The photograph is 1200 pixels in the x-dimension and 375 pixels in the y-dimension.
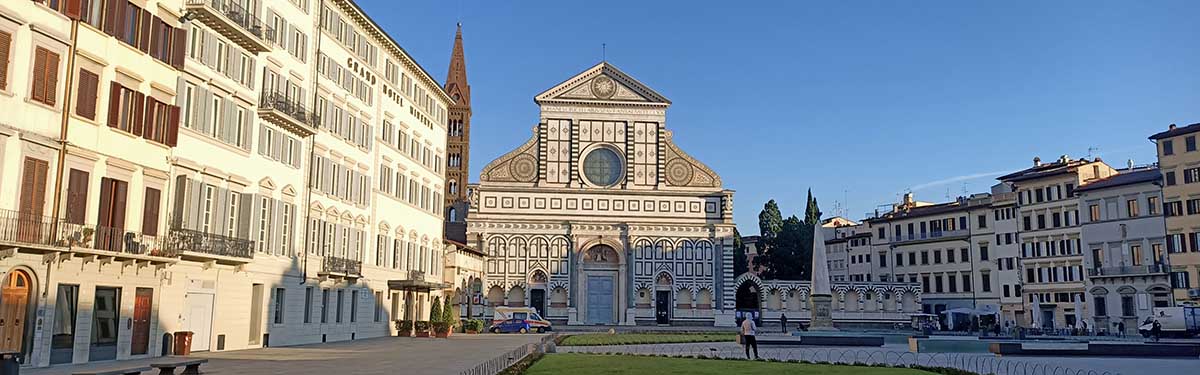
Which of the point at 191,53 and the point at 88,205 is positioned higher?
the point at 191,53

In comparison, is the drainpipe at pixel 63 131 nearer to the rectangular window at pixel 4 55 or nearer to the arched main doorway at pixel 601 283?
the rectangular window at pixel 4 55

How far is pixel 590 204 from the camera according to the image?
74.8 metres

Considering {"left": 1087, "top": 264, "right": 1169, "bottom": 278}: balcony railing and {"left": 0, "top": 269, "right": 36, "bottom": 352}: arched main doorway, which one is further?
{"left": 1087, "top": 264, "right": 1169, "bottom": 278}: balcony railing

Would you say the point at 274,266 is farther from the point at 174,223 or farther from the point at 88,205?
the point at 88,205

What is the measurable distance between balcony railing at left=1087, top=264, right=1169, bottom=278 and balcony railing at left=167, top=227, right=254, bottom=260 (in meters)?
53.4

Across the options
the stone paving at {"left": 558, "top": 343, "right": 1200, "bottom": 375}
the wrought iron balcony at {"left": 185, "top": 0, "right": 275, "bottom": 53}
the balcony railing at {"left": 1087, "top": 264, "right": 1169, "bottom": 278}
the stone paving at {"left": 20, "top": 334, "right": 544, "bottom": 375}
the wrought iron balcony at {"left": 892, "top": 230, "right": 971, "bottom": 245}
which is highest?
the wrought iron balcony at {"left": 185, "top": 0, "right": 275, "bottom": 53}

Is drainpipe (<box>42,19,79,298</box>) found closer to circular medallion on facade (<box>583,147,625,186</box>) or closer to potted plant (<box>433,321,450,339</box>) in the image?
potted plant (<box>433,321,450,339</box>)

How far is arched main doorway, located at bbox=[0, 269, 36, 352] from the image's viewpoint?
20.4m

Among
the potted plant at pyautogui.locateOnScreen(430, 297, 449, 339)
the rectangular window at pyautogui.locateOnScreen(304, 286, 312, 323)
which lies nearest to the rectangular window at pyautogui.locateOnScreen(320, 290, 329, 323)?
the rectangular window at pyautogui.locateOnScreen(304, 286, 312, 323)

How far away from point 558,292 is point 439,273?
20.6 m

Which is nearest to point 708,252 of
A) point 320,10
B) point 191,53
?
point 320,10

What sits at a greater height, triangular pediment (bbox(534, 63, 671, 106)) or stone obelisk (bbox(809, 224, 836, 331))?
triangular pediment (bbox(534, 63, 671, 106))

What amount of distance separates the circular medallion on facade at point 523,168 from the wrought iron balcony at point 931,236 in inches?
1366

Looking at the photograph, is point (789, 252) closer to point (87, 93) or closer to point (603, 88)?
point (603, 88)
